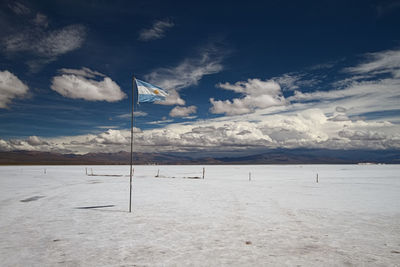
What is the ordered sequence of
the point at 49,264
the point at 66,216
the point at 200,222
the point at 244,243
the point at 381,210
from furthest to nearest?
1. the point at 381,210
2. the point at 66,216
3. the point at 200,222
4. the point at 244,243
5. the point at 49,264

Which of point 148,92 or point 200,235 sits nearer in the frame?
point 200,235

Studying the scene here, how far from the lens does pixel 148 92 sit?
15.5m

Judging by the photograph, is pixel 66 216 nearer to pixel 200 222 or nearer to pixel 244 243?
pixel 200 222

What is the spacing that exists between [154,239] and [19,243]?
4336mm

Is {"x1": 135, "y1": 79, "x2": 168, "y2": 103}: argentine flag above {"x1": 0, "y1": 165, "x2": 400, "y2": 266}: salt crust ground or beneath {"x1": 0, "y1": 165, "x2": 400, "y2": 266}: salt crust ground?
above

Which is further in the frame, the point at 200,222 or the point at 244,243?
the point at 200,222

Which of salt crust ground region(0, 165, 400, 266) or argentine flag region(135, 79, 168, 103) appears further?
argentine flag region(135, 79, 168, 103)

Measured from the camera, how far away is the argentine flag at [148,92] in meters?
15.3

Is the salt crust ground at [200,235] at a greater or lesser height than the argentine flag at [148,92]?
lesser

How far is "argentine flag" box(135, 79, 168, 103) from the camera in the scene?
15.3m

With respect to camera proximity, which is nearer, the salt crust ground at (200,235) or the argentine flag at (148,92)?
the salt crust ground at (200,235)

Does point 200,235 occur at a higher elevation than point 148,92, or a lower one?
lower

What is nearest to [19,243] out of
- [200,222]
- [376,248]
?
[200,222]

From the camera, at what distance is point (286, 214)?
1417 centimetres
